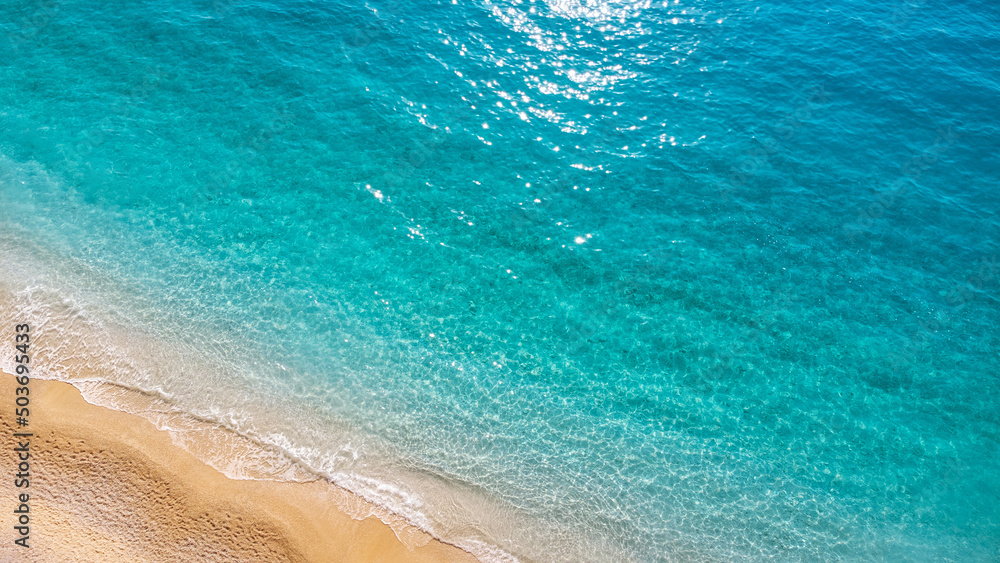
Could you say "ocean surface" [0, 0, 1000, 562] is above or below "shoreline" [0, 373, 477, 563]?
above

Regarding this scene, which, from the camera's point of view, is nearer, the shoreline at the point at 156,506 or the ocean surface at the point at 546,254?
the shoreline at the point at 156,506

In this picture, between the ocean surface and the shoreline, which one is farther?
the ocean surface

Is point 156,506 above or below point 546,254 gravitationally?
below

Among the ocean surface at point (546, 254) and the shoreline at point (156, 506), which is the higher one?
the ocean surface at point (546, 254)

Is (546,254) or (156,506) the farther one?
(546,254)
